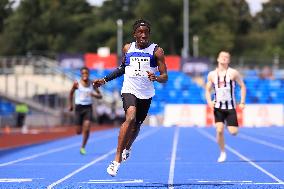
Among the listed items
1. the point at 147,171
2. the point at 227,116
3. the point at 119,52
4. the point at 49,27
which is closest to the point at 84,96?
the point at 227,116

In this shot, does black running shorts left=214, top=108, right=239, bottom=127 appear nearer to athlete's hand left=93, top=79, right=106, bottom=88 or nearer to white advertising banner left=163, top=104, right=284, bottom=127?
athlete's hand left=93, top=79, right=106, bottom=88

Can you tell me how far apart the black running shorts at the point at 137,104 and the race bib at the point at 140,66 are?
0.94ft

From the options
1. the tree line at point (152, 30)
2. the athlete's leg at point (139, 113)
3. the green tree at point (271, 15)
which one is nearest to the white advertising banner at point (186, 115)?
the athlete's leg at point (139, 113)

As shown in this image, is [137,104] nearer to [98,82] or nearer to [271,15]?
[98,82]

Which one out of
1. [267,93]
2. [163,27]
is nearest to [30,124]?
[267,93]

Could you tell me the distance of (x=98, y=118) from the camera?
43469mm

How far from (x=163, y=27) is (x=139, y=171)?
67424 mm

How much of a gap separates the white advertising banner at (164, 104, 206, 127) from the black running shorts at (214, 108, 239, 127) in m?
28.0

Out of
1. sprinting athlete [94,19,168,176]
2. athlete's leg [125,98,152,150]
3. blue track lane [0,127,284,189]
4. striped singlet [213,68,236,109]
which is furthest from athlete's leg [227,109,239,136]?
sprinting athlete [94,19,168,176]

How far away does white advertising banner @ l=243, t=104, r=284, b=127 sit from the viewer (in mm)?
40844

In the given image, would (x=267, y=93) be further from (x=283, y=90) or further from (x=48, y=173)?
(x=48, y=173)

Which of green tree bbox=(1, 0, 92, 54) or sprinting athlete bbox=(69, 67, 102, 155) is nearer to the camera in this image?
sprinting athlete bbox=(69, 67, 102, 155)

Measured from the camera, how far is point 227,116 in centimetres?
1327

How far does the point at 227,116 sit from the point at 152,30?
207 feet
